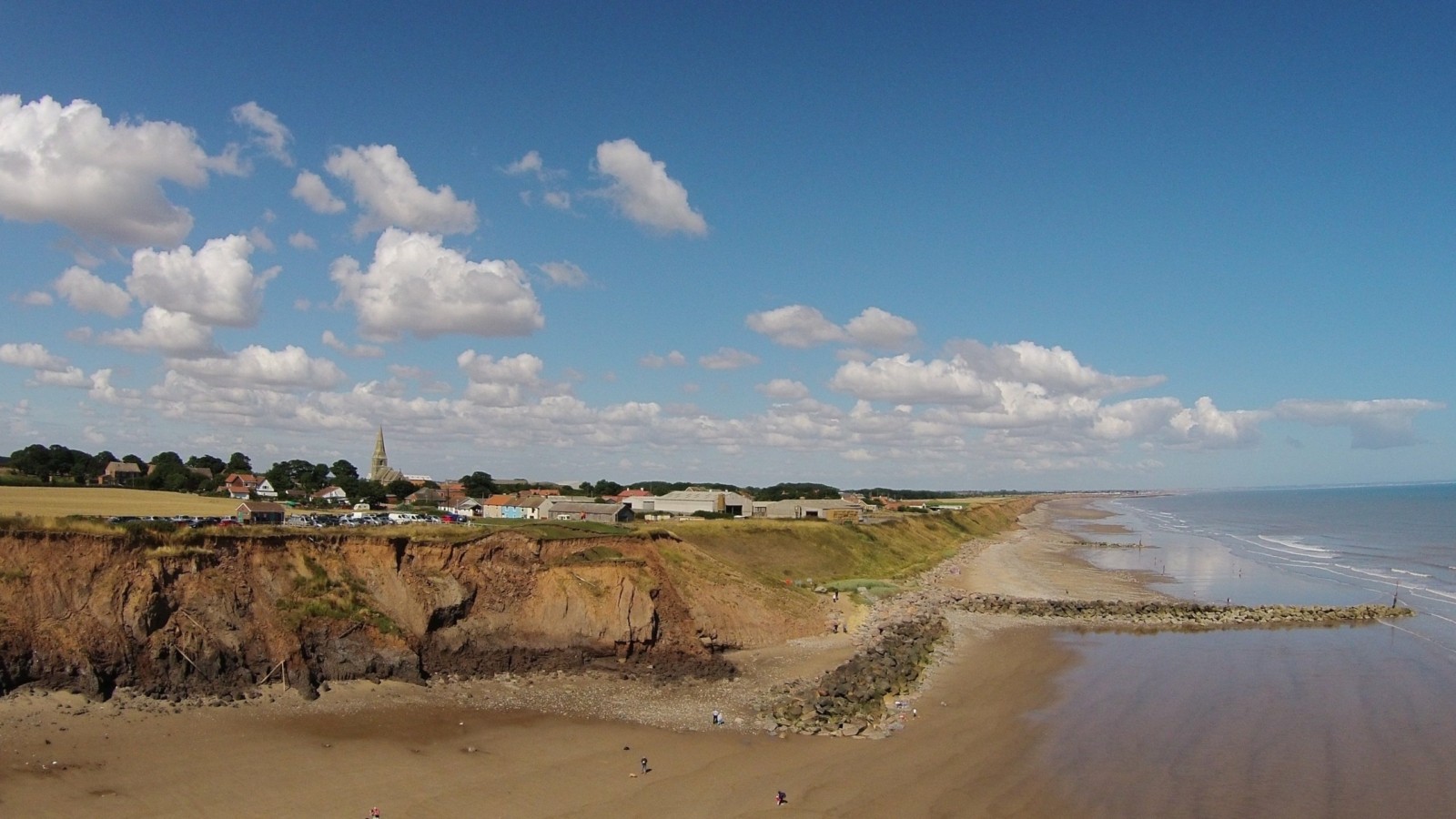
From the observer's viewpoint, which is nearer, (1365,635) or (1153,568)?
(1365,635)

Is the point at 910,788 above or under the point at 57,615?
under

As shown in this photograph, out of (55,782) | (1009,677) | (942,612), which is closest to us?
(55,782)

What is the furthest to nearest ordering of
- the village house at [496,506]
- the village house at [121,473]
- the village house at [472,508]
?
the village house at [121,473], the village house at [496,506], the village house at [472,508]

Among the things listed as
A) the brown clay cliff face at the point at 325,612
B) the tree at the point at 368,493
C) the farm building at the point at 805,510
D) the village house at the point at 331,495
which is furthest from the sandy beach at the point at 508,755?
the tree at the point at 368,493

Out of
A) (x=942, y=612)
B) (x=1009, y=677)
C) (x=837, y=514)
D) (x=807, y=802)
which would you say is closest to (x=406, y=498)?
(x=837, y=514)

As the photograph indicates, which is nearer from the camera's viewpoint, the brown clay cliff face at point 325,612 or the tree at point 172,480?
the brown clay cliff face at point 325,612

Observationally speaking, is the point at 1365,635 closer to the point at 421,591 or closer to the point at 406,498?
the point at 421,591

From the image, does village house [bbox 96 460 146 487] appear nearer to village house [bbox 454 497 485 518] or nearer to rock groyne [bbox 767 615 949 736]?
village house [bbox 454 497 485 518]

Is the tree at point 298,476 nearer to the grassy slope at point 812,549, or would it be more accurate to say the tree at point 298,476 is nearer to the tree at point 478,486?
the tree at point 478,486
